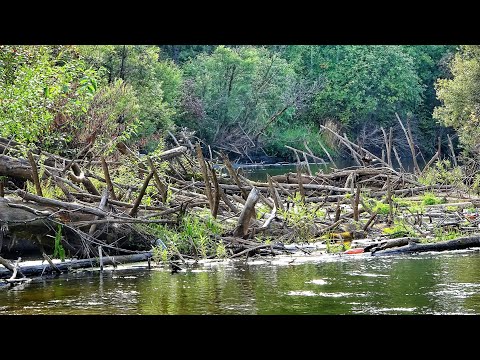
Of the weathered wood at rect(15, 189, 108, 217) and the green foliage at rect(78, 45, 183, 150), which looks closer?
the weathered wood at rect(15, 189, 108, 217)

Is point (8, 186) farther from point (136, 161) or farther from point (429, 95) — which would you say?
point (429, 95)

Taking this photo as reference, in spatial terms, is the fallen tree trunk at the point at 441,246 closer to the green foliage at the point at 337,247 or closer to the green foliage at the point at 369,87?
the green foliage at the point at 337,247

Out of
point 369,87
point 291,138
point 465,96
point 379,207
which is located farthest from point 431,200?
point 369,87

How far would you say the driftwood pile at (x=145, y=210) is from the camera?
14.0 m

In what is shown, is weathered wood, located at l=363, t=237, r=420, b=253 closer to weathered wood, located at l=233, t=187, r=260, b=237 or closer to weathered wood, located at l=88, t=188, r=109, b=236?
weathered wood, located at l=233, t=187, r=260, b=237

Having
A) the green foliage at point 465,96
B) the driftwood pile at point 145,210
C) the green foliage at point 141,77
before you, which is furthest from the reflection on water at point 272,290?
the green foliage at point 141,77

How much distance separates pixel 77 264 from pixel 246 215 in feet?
11.2

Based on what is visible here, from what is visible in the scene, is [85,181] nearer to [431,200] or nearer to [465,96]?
[431,200]

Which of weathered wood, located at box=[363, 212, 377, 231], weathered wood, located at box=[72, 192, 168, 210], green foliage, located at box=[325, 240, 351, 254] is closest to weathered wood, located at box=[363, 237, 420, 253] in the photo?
green foliage, located at box=[325, 240, 351, 254]

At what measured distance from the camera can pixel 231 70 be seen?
56156mm

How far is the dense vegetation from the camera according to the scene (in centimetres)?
3569

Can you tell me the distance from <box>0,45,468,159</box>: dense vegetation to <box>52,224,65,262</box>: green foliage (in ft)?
26.4
